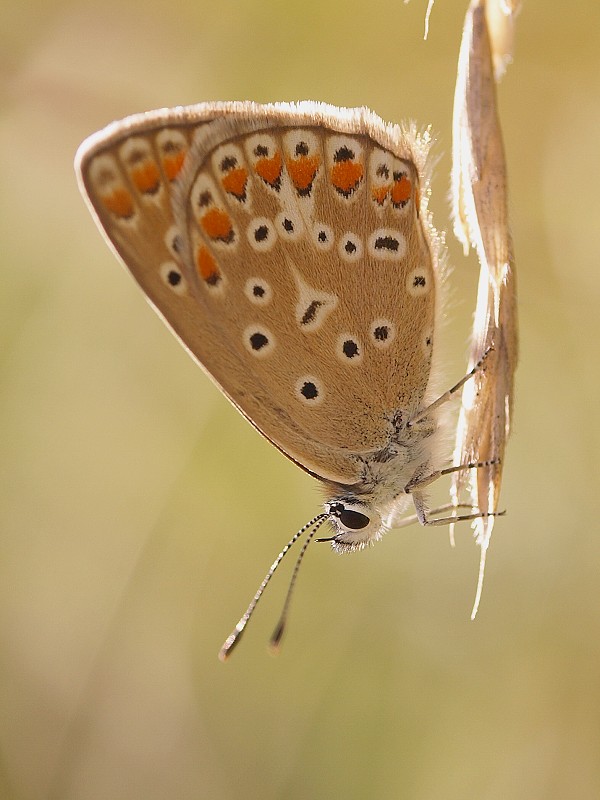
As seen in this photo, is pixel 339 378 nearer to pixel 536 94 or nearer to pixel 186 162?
pixel 186 162

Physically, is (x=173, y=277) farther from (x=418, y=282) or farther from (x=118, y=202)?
(x=418, y=282)

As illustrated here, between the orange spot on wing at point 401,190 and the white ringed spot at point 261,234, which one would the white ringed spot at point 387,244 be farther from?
the white ringed spot at point 261,234

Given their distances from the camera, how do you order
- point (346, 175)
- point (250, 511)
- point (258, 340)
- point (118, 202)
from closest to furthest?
point (118, 202), point (346, 175), point (258, 340), point (250, 511)

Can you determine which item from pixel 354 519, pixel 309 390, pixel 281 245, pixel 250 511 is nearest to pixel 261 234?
pixel 281 245

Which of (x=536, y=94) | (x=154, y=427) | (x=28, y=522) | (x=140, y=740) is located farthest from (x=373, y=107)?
(x=140, y=740)

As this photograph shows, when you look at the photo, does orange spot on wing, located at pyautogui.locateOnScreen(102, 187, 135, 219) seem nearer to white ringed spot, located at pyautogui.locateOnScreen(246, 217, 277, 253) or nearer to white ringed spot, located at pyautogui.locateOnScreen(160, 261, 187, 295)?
white ringed spot, located at pyautogui.locateOnScreen(160, 261, 187, 295)

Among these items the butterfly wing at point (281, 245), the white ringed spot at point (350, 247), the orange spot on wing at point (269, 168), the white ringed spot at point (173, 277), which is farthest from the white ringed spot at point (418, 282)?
the white ringed spot at point (173, 277)

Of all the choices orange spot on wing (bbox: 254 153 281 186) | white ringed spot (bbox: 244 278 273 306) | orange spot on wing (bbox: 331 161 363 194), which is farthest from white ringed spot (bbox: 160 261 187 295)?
orange spot on wing (bbox: 331 161 363 194)
